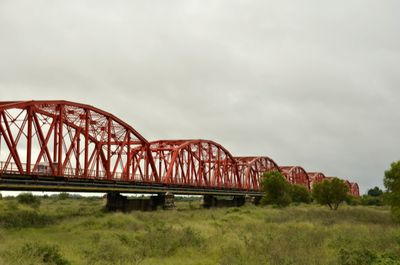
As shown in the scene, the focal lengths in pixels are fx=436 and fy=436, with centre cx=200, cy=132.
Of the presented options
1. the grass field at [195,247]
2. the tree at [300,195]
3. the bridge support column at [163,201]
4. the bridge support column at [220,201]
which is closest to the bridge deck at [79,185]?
the bridge support column at [163,201]

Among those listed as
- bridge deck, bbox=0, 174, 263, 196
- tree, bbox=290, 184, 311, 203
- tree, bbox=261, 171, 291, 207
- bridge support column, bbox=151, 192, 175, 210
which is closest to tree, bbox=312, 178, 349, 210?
tree, bbox=261, 171, 291, 207

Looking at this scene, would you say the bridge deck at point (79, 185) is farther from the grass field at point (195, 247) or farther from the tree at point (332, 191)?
the tree at point (332, 191)

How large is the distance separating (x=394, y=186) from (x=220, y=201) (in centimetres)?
6200

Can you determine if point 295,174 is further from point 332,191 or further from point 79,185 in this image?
point 79,185

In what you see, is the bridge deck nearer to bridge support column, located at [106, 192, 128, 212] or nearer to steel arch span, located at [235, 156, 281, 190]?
bridge support column, located at [106, 192, 128, 212]

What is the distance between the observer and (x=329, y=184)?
245ft

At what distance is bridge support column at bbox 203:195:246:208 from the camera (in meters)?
95.9

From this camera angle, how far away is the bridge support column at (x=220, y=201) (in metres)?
95.9

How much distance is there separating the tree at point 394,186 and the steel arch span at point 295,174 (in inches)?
4140

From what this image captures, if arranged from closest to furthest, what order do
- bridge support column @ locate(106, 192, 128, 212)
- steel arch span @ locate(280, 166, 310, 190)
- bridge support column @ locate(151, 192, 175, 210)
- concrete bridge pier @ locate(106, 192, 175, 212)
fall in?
bridge support column @ locate(106, 192, 128, 212)
concrete bridge pier @ locate(106, 192, 175, 212)
bridge support column @ locate(151, 192, 175, 210)
steel arch span @ locate(280, 166, 310, 190)

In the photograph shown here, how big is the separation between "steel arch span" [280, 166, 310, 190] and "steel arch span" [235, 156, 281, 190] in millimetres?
13305

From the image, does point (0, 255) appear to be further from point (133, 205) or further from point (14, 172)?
point (133, 205)

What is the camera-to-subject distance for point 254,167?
130 m

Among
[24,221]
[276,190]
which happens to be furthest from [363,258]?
[276,190]
